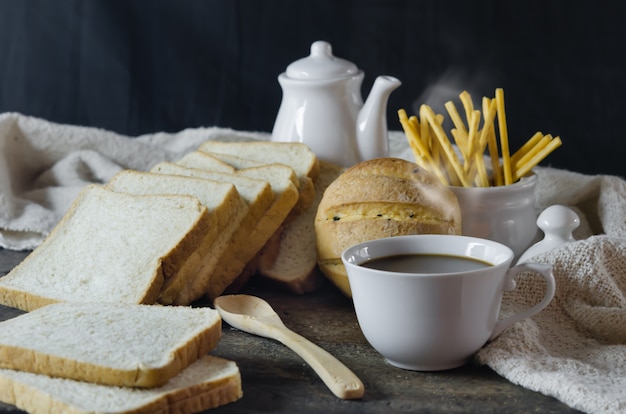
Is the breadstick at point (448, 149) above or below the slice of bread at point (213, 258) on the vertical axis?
above

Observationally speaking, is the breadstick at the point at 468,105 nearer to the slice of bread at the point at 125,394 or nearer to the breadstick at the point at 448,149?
the breadstick at the point at 448,149

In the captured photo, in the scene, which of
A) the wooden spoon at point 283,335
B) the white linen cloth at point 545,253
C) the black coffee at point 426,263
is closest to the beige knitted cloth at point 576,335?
the white linen cloth at point 545,253

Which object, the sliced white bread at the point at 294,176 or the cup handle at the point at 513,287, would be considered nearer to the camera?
the cup handle at the point at 513,287

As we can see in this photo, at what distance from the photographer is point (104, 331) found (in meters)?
1.44

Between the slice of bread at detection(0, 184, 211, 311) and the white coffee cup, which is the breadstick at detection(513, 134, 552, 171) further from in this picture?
the slice of bread at detection(0, 184, 211, 311)

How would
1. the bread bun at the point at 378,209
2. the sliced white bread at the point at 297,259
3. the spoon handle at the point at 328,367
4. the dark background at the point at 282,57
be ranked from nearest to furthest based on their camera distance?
the spoon handle at the point at 328,367 → the bread bun at the point at 378,209 → the sliced white bread at the point at 297,259 → the dark background at the point at 282,57

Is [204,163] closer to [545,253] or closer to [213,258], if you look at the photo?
[213,258]

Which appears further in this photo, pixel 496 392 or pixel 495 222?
pixel 495 222

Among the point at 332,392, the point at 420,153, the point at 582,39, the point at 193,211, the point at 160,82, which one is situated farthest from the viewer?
the point at 160,82

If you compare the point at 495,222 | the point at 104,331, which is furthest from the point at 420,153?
the point at 104,331

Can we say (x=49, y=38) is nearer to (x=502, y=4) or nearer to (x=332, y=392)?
(x=502, y=4)

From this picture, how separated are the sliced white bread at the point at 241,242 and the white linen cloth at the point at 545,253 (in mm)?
562

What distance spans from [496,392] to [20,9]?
235 centimetres

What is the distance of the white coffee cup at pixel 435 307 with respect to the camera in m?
1.38
